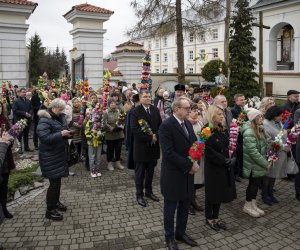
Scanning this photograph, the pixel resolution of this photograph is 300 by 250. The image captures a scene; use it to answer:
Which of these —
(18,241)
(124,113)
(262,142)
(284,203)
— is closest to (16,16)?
(124,113)

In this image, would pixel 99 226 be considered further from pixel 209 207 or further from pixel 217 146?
pixel 217 146

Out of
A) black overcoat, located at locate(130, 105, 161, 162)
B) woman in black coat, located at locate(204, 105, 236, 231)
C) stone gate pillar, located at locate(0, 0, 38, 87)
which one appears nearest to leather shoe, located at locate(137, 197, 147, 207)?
black overcoat, located at locate(130, 105, 161, 162)

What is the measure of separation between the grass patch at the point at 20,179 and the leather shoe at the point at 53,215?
54.6 inches

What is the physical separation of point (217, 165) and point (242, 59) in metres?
12.7

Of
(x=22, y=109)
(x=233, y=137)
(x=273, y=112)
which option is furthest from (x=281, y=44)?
(x=233, y=137)

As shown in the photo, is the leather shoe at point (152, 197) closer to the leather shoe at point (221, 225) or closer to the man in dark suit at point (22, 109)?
the leather shoe at point (221, 225)

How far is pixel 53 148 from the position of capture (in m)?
5.10

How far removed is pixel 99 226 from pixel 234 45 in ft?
43.5

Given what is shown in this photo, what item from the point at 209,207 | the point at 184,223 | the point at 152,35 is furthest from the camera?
the point at 152,35

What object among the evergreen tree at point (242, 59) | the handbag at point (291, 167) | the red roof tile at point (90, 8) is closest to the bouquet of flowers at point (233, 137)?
the handbag at point (291, 167)

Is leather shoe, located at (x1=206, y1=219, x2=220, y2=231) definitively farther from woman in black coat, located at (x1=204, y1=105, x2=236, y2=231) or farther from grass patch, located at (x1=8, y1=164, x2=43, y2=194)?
grass patch, located at (x1=8, y1=164, x2=43, y2=194)

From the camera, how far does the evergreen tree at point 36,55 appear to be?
149 feet

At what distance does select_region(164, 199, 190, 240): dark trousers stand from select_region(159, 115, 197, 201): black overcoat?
0.44 ft

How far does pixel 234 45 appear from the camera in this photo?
16031 millimetres
